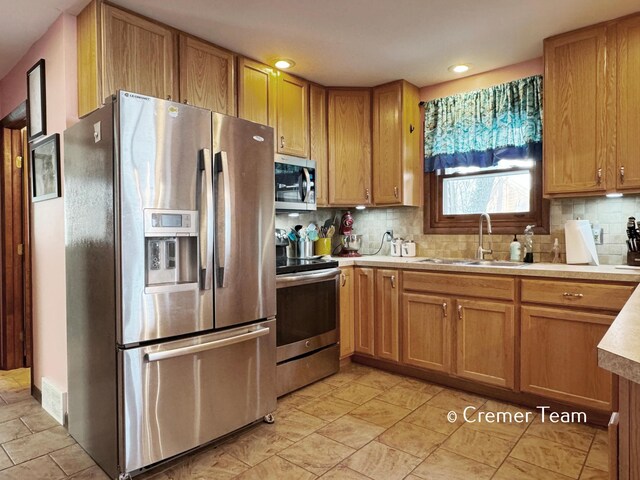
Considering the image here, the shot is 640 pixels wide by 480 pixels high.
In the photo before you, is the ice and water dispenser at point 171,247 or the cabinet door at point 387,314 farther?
the cabinet door at point 387,314

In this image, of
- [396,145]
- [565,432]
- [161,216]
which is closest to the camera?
[161,216]

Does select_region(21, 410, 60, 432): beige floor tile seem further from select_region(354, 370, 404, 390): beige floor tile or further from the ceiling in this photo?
the ceiling

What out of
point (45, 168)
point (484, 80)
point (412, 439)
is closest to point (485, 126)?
point (484, 80)

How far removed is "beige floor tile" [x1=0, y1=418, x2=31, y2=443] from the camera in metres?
2.33

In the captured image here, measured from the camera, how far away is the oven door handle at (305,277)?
8.98 ft

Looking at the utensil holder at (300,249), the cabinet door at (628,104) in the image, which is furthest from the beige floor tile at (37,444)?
the cabinet door at (628,104)

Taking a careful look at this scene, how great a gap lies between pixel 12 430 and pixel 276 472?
162 cm

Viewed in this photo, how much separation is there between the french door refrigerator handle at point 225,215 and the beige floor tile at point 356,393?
1.26 metres

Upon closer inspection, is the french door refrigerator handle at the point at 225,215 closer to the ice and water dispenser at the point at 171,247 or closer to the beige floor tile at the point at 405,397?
the ice and water dispenser at the point at 171,247

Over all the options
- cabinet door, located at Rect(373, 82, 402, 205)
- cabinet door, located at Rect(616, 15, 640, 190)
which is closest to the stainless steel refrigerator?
cabinet door, located at Rect(373, 82, 402, 205)

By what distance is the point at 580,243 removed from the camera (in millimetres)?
2738

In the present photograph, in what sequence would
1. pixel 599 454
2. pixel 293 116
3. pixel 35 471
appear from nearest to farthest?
pixel 35 471 < pixel 599 454 < pixel 293 116

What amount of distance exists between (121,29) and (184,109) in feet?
2.53

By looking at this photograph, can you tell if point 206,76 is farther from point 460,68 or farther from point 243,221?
point 460,68
